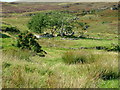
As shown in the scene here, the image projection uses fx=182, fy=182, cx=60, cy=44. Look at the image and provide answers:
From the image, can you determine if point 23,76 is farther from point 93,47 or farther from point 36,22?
point 36,22

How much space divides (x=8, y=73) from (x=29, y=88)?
5.46ft

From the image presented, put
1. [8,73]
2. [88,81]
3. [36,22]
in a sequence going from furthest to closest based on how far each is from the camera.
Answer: [36,22] < [8,73] < [88,81]

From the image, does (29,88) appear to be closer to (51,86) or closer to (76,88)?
(51,86)

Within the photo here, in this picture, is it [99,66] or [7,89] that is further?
[99,66]

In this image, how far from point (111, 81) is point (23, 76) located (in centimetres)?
336

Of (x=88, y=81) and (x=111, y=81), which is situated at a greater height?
(x=88, y=81)

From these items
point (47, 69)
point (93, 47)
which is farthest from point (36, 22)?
point (47, 69)

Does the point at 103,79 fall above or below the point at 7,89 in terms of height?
below

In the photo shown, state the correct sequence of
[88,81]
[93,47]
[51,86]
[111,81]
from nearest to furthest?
[51,86] < [88,81] < [111,81] < [93,47]

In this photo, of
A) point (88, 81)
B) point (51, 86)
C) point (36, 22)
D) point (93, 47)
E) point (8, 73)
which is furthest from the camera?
point (36, 22)

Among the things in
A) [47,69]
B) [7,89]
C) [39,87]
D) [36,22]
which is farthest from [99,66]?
[36,22]

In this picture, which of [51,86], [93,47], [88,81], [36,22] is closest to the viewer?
[51,86]

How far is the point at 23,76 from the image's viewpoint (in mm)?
5320

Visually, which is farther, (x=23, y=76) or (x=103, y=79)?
(x=103, y=79)
